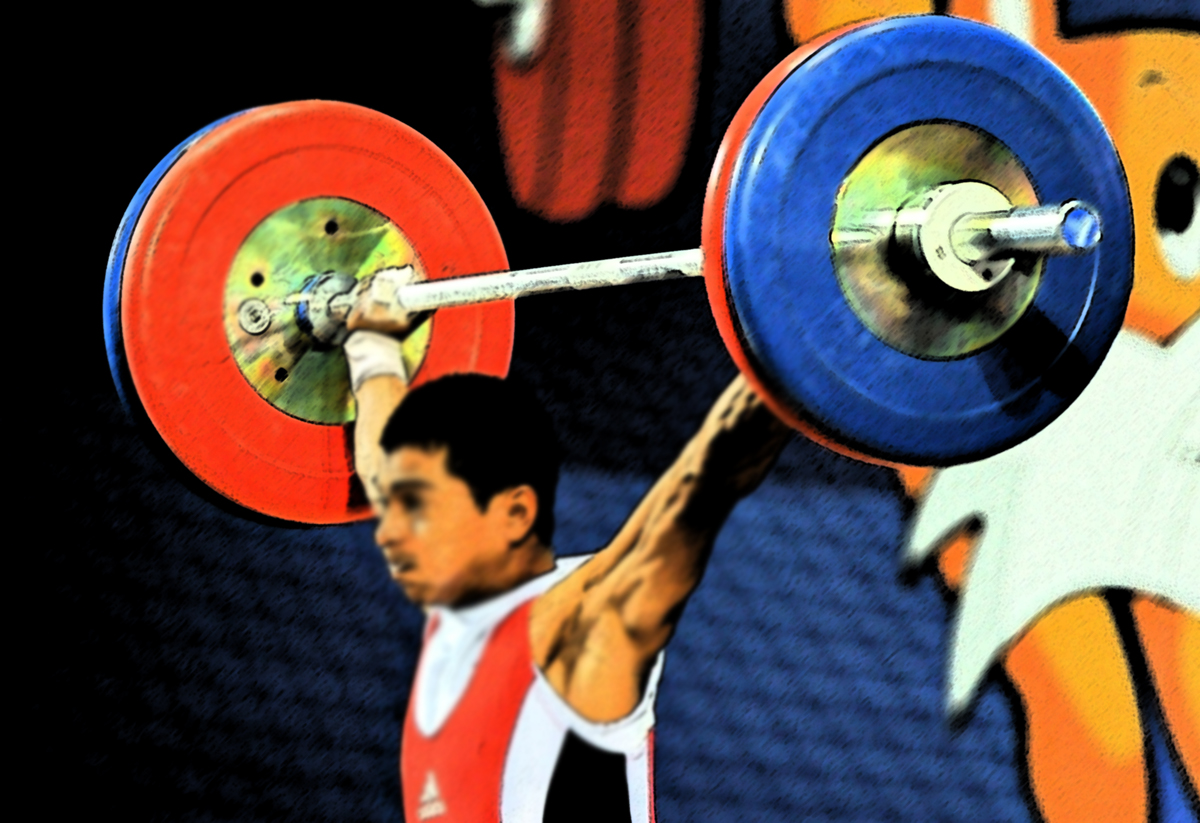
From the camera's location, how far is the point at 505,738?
1.14m

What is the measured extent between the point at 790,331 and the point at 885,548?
0.91 metres

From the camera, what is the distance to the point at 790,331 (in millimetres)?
626

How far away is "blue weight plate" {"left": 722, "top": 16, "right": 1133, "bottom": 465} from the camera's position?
0.62 metres

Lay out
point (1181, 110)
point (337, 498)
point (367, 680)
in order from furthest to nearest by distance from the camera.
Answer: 1. point (1181, 110)
2. point (367, 680)
3. point (337, 498)

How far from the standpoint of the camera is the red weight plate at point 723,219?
0.63 m

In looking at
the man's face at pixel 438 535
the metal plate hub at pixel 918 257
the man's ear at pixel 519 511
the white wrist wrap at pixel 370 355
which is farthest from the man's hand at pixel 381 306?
the metal plate hub at pixel 918 257

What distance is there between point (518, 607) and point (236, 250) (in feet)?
1.58

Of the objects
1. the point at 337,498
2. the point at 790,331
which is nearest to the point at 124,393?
the point at 337,498

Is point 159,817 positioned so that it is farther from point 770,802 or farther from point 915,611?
point 915,611

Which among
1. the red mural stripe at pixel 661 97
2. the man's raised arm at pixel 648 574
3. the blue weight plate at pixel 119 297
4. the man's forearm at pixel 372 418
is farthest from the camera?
the red mural stripe at pixel 661 97

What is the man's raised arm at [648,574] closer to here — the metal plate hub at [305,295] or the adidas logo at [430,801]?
the adidas logo at [430,801]

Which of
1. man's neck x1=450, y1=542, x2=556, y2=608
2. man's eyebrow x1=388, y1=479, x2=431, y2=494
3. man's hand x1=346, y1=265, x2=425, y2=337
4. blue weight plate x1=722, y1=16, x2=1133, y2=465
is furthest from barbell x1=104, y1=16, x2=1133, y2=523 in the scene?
man's neck x1=450, y1=542, x2=556, y2=608

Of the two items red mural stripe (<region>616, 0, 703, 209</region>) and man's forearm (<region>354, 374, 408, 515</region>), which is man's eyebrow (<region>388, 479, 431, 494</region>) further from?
red mural stripe (<region>616, 0, 703, 209</region>)

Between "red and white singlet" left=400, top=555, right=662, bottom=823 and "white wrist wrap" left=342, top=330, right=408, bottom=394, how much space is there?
0.30m
